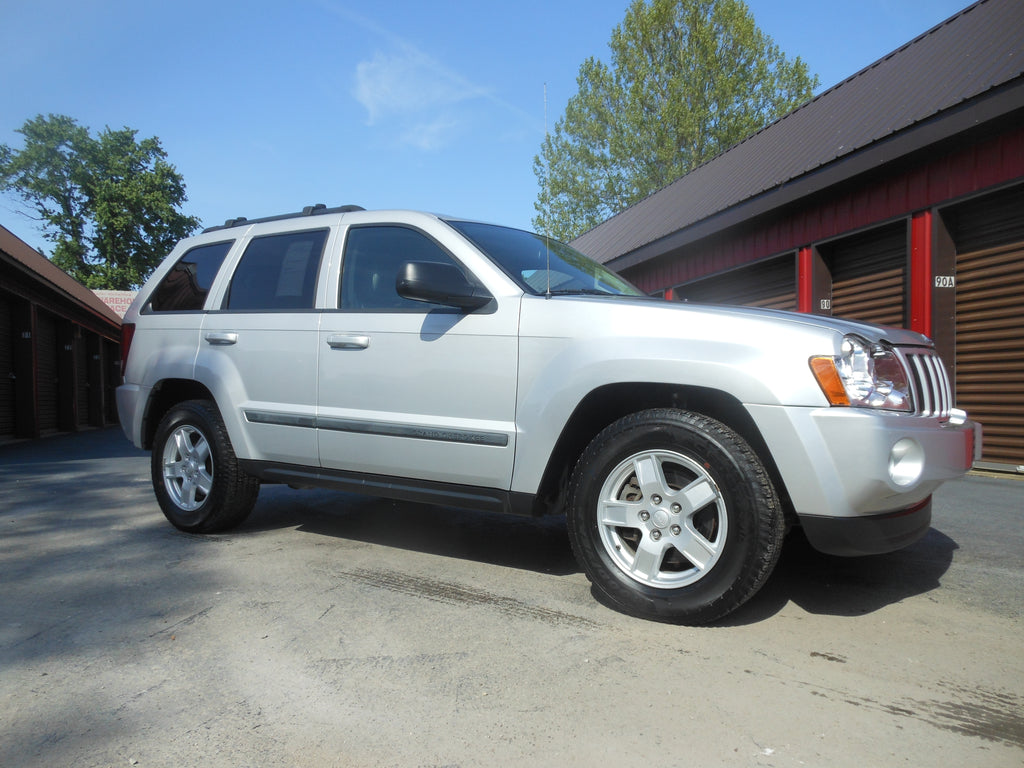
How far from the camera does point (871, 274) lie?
9523 millimetres

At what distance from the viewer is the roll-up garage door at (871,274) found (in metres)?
9.01

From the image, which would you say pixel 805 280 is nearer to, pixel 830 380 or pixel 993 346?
pixel 993 346

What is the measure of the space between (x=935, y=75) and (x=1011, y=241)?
2522 mm

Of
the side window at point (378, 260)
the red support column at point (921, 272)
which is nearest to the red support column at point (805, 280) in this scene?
the red support column at point (921, 272)

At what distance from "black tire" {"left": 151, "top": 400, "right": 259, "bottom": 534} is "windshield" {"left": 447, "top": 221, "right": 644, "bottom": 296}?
2012 mm

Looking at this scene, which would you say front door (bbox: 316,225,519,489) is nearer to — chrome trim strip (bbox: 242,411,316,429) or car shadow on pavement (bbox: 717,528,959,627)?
chrome trim strip (bbox: 242,411,316,429)

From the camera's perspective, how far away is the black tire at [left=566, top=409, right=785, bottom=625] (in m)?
2.84

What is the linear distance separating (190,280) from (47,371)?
15995mm

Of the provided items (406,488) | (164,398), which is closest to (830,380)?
(406,488)

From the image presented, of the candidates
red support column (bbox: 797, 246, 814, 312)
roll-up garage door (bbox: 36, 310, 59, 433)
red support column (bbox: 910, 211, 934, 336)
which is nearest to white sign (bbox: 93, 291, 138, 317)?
roll-up garage door (bbox: 36, 310, 59, 433)

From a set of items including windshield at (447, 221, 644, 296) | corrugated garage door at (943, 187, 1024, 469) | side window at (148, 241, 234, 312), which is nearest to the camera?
windshield at (447, 221, 644, 296)

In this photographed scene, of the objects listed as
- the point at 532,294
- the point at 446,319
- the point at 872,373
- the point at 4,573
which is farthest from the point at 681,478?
the point at 4,573

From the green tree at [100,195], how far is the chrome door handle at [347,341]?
164 ft

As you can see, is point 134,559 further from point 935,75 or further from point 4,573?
point 935,75
